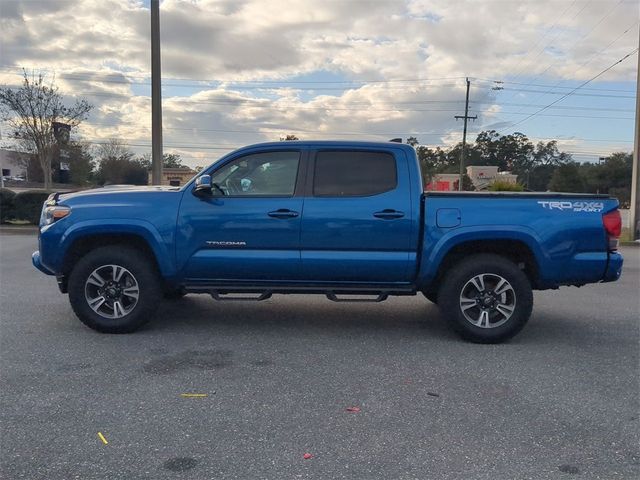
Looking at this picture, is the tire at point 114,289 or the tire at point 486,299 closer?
the tire at point 486,299

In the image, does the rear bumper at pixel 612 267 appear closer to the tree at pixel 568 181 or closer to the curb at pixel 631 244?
the curb at pixel 631 244

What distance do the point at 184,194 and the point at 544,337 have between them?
403 centimetres

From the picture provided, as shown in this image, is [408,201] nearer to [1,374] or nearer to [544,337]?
[544,337]

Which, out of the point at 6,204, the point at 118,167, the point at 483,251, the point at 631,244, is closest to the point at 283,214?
the point at 483,251

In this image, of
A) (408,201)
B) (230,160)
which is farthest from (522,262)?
(230,160)

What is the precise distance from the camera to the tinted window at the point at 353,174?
223 inches

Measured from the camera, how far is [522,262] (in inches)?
230

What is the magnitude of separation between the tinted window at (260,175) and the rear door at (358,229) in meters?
0.23

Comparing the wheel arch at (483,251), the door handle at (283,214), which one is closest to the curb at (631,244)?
the wheel arch at (483,251)

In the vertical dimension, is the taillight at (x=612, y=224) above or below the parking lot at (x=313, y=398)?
above

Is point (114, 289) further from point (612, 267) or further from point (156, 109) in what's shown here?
point (156, 109)

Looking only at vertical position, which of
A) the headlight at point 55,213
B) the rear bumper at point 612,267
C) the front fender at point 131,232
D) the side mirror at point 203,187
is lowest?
the rear bumper at point 612,267

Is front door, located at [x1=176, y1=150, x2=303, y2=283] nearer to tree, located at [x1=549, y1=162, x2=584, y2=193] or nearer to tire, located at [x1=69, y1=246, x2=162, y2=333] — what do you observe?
tire, located at [x1=69, y1=246, x2=162, y2=333]

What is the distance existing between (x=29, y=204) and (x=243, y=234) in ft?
51.9
